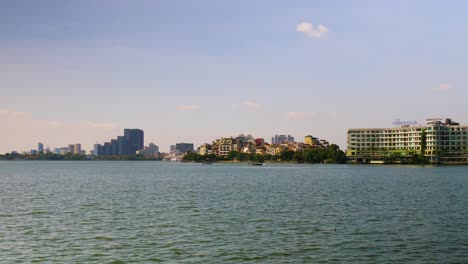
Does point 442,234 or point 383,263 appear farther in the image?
point 442,234

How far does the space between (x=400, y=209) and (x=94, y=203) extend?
1378 inches

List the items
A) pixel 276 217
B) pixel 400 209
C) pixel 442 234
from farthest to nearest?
pixel 400 209 → pixel 276 217 → pixel 442 234

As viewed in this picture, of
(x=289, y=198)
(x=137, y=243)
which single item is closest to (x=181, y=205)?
(x=289, y=198)

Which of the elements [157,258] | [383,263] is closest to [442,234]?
[383,263]

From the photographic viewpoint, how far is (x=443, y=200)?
6269 cm

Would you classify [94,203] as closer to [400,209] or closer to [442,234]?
[400,209]

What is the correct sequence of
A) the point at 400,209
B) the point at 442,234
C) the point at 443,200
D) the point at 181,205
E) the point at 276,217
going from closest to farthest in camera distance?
the point at 442,234 → the point at 276,217 → the point at 400,209 → the point at 181,205 → the point at 443,200

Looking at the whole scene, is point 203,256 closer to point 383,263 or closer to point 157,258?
point 157,258

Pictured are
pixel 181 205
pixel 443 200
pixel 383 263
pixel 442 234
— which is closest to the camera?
pixel 383 263

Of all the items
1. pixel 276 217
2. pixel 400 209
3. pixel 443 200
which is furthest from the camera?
pixel 443 200

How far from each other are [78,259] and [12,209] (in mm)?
28781

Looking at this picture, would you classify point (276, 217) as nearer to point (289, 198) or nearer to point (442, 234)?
point (442, 234)

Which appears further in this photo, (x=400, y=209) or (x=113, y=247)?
(x=400, y=209)

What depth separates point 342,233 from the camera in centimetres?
3656
